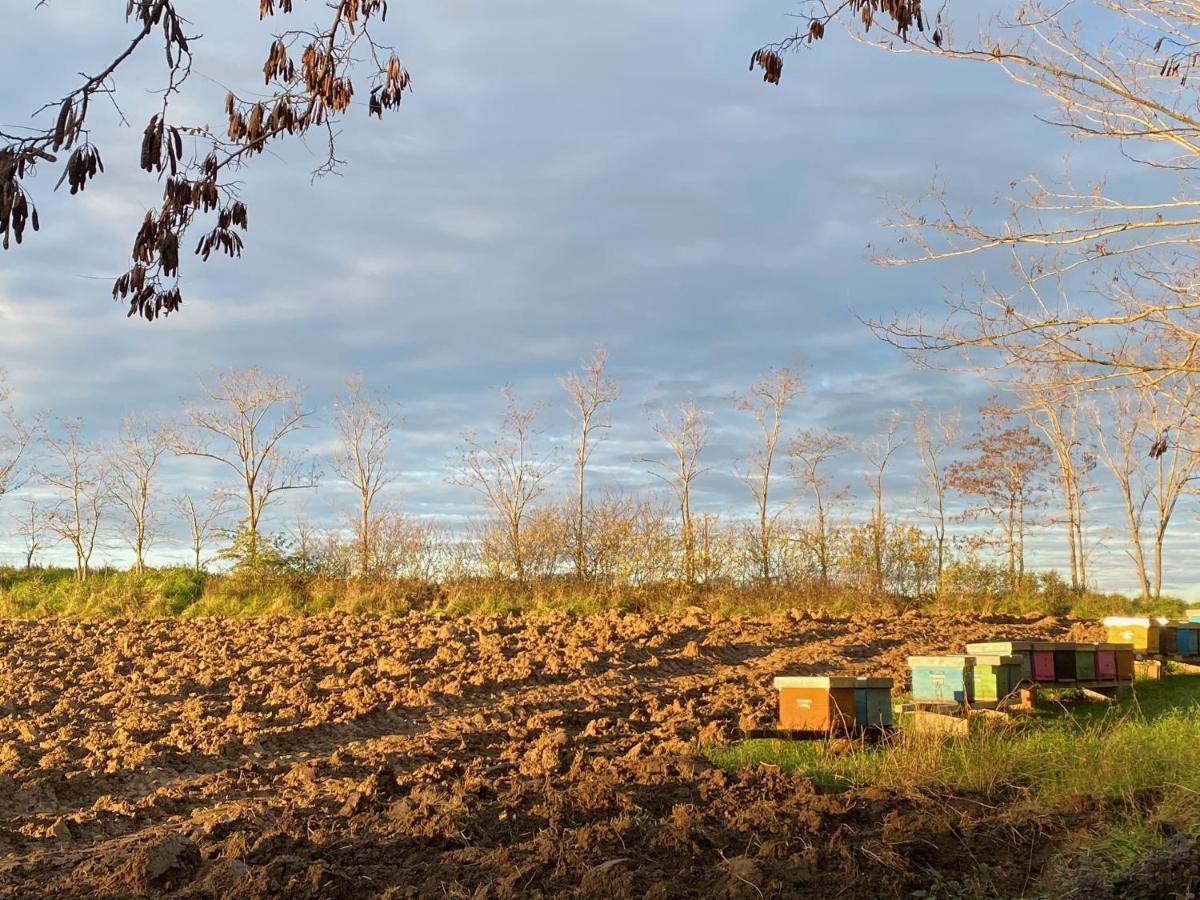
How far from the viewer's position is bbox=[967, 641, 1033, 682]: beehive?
826cm

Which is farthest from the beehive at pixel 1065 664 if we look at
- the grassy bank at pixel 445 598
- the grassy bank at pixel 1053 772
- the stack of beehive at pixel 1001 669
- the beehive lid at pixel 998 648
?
the grassy bank at pixel 445 598

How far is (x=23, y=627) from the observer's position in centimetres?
1434

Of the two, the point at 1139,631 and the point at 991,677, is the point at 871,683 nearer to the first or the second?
the point at 991,677

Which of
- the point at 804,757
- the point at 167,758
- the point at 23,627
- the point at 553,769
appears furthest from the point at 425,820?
the point at 23,627

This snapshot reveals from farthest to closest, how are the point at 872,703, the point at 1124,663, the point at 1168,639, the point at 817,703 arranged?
1. the point at 1168,639
2. the point at 1124,663
3. the point at 872,703
4. the point at 817,703

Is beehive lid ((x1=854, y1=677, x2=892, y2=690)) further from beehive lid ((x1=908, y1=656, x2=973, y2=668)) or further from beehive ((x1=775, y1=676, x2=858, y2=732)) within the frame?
beehive lid ((x1=908, y1=656, x2=973, y2=668))

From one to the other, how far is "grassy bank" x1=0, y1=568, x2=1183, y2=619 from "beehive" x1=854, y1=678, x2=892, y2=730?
7003 mm

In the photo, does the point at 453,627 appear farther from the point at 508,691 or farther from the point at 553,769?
the point at 553,769

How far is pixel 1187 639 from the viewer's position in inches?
445

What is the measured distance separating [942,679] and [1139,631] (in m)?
4.44

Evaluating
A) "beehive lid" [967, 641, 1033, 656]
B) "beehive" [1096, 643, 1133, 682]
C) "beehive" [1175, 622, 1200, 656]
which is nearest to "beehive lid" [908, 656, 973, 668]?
"beehive lid" [967, 641, 1033, 656]

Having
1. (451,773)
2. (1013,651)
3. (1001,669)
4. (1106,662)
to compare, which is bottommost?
(451,773)

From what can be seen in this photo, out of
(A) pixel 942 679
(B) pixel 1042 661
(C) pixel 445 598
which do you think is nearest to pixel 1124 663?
(B) pixel 1042 661

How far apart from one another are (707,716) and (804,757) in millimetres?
1364
